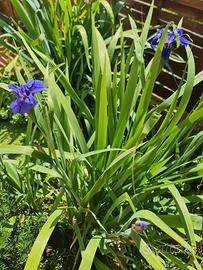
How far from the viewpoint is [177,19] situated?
2250 mm

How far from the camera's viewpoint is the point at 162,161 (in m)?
1.55

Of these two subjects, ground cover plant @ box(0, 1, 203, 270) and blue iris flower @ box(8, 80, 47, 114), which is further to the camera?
ground cover plant @ box(0, 1, 203, 270)

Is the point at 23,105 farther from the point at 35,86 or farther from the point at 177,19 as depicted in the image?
the point at 177,19

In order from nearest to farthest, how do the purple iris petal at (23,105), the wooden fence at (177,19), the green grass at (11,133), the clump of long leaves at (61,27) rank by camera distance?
the purple iris petal at (23,105) → the wooden fence at (177,19) → the clump of long leaves at (61,27) → the green grass at (11,133)

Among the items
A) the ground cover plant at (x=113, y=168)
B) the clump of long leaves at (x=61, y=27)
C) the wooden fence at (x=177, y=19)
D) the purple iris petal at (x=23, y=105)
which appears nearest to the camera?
the purple iris petal at (x=23, y=105)

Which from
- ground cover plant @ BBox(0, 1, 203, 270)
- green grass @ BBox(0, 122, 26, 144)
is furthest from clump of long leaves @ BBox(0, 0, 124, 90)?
ground cover plant @ BBox(0, 1, 203, 270)

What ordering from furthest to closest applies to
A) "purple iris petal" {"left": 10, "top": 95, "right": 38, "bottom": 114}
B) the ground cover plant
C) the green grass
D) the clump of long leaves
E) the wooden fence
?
the green grass, the clump of long leaves, the wooden fence, the ground cover plant, "purple iris petal" {"left": 10, "top": 95, "right": 38, "bottom": 114}

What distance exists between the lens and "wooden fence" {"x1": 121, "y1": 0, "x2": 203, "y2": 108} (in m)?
2.13

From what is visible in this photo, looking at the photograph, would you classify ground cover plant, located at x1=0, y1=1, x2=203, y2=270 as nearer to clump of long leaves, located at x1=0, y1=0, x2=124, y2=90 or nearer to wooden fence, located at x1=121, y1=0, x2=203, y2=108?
wooden fence, located at x1=121, y1=0, x2=203, y2=108

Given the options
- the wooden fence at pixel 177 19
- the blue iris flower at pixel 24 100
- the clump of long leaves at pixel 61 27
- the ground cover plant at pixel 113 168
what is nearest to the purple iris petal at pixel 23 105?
the blue iris flower at pixel 24 100

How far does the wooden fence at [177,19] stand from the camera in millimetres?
2129

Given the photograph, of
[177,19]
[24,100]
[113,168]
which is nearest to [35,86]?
[24,100]

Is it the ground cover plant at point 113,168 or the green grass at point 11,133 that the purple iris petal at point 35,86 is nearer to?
the ground cover plant at point 113,168

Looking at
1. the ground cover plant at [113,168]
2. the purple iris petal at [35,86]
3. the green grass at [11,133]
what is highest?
the purple iris petal at [35,86]
